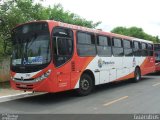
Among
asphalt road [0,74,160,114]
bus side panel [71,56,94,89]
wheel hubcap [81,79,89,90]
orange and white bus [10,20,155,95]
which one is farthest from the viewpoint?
wheel hubcap [81,79,89,90]

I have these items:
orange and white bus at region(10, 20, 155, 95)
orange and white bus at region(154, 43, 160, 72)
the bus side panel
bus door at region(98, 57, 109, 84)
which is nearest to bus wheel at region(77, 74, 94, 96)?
orange and white bus at region(10, 20, 155, 95)

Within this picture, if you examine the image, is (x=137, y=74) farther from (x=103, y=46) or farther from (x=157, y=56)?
(x=157, y=56)

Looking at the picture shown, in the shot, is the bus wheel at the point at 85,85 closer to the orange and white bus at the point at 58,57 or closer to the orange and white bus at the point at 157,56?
the orange and white bus at the point at 58,57

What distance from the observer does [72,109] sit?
9.84m

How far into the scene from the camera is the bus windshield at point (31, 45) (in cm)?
1100

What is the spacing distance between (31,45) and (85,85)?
3064mm

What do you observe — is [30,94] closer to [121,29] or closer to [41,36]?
[41,36]

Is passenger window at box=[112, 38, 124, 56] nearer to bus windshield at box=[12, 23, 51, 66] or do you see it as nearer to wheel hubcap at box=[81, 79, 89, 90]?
wheel hubcap at box=[81, 79, 89, 90]

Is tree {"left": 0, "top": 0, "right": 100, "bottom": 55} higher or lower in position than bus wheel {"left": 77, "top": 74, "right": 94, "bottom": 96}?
higher

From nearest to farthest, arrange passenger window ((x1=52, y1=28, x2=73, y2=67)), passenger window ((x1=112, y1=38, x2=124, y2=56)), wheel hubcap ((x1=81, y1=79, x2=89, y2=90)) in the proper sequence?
passenger window ((x1=52, y1=28, x2=73, y2=67)) < wheel hubcap ((x1=81, y1=79, x2=89, y2=90)) < passenger window ((x1=112, y1=38, x2=124, y2=56))

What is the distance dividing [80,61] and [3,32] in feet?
23.1

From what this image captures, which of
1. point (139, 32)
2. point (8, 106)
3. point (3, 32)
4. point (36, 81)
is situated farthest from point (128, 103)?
point (139, 32)

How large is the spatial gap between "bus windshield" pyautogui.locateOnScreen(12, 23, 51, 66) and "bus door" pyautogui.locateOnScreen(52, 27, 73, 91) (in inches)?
A: 12.9

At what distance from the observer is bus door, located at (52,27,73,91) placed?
11.1m
